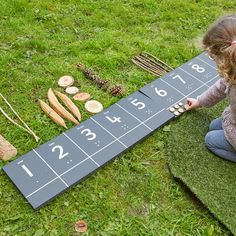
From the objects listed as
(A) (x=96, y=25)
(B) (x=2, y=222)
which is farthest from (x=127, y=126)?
(A) (x=96, y=25)

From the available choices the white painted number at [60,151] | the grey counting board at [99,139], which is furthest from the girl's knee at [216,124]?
the white painted number at [60,151]

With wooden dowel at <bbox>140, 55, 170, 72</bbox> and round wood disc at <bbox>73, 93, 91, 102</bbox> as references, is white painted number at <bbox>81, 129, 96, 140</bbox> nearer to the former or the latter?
round wood disc at <bbox>73, 93, 91, 102</bbox>

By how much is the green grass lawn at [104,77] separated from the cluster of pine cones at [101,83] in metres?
0.06

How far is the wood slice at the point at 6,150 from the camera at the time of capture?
281 cm

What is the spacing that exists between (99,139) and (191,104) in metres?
0.81

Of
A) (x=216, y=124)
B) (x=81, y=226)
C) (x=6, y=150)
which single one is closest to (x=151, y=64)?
(x=216, y=124)

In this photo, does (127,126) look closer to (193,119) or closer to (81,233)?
(193,119)

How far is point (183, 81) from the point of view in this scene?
3.60m

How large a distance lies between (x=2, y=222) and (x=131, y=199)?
0.81 metres

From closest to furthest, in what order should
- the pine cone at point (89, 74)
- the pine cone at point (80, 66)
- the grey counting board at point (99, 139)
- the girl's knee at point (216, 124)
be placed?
the grey counting board at point (99, 139), the girl's knee at point (216, 124), the pine cone at point (89, 74), the pine cone at point (80, 66)

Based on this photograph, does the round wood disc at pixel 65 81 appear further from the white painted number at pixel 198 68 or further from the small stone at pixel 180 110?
the white painted number at pixel 198 68

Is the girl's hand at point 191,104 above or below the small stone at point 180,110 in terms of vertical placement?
above

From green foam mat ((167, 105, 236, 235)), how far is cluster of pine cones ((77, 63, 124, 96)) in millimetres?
561

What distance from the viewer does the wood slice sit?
2.81 meters
